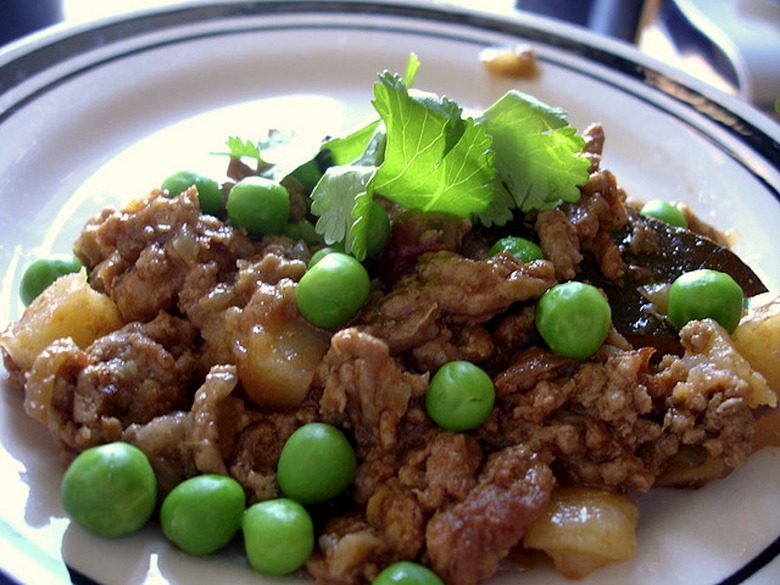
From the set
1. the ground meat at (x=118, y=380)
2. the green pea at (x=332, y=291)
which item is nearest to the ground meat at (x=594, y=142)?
the green pea at (x=332, y=291)

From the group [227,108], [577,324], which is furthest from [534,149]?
[227,108]

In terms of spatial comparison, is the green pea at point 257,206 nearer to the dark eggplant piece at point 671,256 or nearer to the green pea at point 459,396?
the green pea at point 459,396

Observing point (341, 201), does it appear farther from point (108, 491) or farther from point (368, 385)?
point (108, 491)

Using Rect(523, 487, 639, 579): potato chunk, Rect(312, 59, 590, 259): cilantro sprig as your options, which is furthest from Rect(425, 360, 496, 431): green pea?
Rect(312, 59, 590, 259): cilantro sprig

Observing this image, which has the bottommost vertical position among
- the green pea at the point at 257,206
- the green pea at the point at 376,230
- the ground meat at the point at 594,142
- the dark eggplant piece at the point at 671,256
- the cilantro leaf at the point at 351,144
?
the dark eggplant piece at the point at 671,256

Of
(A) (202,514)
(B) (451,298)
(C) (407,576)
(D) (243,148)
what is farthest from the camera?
(D) (243,148)

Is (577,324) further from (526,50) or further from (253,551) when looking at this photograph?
(526,50)

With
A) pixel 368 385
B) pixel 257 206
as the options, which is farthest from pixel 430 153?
pixel 368 385
